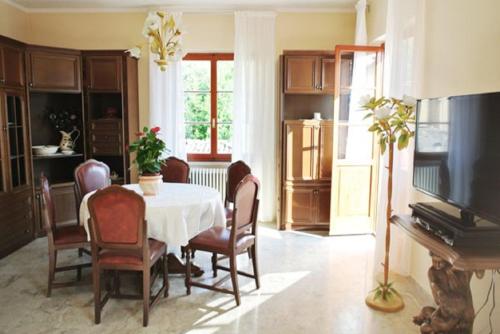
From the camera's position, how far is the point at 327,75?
5.08 meters

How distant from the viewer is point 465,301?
94.1 inches

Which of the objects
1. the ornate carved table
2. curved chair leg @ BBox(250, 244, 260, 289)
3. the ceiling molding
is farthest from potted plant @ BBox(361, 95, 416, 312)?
the ceiling molding

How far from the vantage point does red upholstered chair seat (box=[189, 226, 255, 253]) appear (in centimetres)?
322

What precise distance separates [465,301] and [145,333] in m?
2.08

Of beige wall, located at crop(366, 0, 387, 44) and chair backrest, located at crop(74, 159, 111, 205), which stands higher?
beige wall, located at crop(366, 0, 387, 44)

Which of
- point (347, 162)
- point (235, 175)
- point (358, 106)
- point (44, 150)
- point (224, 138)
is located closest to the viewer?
point (235, 175)

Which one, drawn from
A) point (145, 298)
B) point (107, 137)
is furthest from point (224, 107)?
point (145, 298)

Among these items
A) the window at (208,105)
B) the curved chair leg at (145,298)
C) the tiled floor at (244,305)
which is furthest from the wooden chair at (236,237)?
the window at (208,105)

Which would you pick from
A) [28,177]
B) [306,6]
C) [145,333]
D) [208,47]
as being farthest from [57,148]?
[306,6]

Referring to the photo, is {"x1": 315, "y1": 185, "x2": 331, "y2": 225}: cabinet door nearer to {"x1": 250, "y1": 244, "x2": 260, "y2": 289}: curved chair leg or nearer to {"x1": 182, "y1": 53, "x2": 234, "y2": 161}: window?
{"x1": 182, "y1": 53, "x2": 234, "y2": 161}: window

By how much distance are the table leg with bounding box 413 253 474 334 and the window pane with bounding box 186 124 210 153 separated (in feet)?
12.6

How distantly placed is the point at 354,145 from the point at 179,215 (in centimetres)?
256

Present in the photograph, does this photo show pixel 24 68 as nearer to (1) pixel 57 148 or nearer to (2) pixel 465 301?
(1) pixel 57 148

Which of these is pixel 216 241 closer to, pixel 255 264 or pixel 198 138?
pixel 255 264
